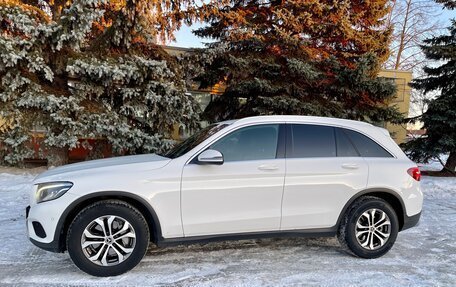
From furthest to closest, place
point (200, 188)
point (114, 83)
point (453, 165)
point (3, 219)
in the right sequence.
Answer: point (453, 165)
point (114, 83)
point (3, 219)
point (200, 188)

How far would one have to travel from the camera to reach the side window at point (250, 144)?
13.0 ft

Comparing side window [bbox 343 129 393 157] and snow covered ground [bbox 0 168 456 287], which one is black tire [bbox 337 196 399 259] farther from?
side window [bbox 343 129 393 157]

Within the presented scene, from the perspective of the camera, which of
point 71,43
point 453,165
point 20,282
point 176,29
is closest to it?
point 20,282

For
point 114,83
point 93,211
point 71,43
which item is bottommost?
point 93,211

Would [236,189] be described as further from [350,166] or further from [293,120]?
[350,166]

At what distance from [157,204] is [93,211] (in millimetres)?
626

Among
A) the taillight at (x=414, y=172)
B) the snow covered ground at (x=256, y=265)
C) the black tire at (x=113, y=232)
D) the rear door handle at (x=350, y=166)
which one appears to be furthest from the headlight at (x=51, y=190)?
the taillight at (x=414, y=172)

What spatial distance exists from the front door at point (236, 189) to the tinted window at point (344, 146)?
783mm

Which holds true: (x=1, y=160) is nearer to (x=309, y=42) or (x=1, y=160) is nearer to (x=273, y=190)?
(x=273, y=190)

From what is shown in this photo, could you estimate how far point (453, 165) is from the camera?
11.6 metres

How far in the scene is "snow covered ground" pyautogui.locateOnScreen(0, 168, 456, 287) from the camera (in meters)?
3.57

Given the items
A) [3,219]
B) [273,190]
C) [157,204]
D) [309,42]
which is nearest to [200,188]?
[157,204]

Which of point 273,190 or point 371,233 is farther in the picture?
point 371,233

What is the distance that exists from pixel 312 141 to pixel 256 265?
157 centimetres
